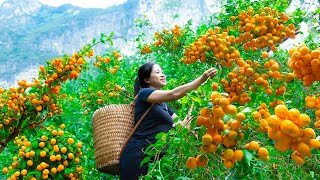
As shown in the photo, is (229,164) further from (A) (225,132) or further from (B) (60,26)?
(B) (60,26)

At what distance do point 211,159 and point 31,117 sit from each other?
186 centimetres

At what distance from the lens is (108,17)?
185 ft

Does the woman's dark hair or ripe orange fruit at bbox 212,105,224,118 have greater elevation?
ripe orange fruit at bbox 212,105,224,118

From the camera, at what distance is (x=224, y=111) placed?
4.76ft

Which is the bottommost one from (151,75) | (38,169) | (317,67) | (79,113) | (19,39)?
(19,39)

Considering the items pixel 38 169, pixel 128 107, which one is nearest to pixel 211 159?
pixel 128 107

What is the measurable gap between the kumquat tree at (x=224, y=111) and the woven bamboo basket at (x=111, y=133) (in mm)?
424

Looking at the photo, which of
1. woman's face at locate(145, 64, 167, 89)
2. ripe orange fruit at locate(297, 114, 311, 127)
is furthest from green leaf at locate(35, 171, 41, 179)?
ripe orange fruit at locate(297, 114, 311, 127)

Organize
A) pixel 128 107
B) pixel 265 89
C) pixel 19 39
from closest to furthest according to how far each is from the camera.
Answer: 1. pixel 265 89
2. pixel 128 107
3. pixel 19 39

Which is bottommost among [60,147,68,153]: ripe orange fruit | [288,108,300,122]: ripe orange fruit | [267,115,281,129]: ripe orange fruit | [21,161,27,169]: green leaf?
[21,161,27,169]: green leaf

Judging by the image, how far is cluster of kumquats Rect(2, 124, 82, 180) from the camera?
2941mm

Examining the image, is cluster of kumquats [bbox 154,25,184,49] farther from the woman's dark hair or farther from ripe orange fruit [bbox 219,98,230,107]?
ripe orange fruit [bbox 219,98,230,107]

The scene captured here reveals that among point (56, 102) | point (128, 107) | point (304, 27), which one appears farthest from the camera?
point (304, 27)

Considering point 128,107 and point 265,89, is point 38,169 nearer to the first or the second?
point 128,107
